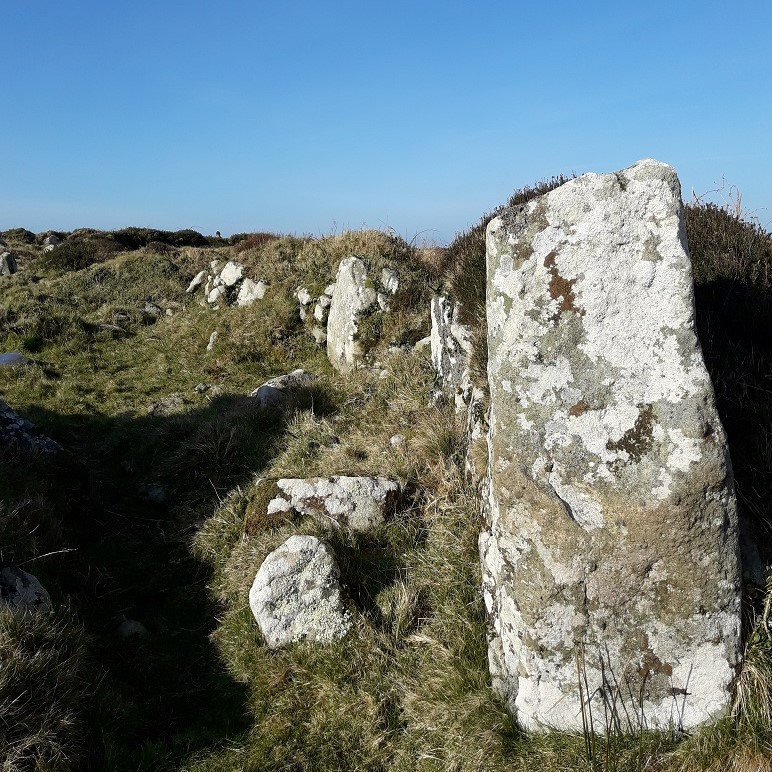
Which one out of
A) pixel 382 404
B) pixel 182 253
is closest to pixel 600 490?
pixel 382 404

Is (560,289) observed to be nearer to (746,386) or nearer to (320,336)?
(746,386)

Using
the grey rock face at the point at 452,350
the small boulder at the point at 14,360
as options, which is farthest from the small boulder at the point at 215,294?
the grey rock face at the point at 452,350

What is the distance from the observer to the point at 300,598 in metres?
5.11

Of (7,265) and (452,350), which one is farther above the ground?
(7,265)

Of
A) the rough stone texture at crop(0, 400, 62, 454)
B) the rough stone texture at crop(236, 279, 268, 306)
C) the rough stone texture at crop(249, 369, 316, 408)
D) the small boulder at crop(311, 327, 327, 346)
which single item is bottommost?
the rough stone texture at crop(0, 400, 62, 454)

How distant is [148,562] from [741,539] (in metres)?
6.11

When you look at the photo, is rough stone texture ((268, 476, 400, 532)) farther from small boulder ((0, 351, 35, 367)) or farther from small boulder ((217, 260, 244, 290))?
small boulder ((217, 260, 244, 290))

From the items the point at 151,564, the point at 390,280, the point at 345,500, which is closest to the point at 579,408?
the point at 345,500

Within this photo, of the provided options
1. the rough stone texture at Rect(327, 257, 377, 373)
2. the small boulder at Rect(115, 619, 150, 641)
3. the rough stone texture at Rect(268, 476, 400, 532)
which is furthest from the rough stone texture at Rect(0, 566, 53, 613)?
the rough stone texture at Rect(327, 257, 377, 373)

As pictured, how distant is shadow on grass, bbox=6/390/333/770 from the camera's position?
4496 millimetres

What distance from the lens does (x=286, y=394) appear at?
9.98m

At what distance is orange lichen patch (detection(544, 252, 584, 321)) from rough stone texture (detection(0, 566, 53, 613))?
15.3 ft

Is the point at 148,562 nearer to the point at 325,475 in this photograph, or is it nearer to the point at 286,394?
the point at 325,475

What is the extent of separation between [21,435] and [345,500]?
519 centimetres
